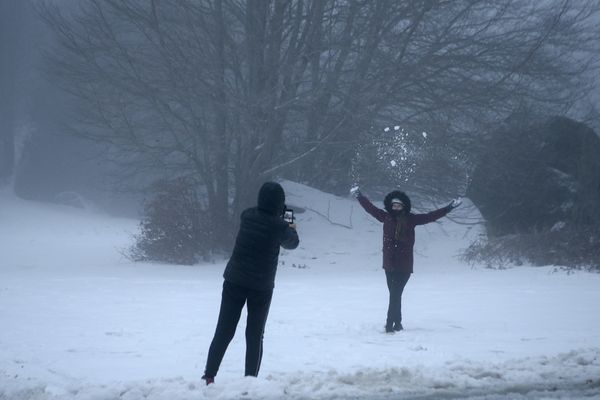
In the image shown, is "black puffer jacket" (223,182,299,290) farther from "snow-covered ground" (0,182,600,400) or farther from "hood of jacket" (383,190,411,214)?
"hood of jacket" (383,190,411,214)

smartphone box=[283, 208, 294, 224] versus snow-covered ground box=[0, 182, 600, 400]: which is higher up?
smartphone box=[283, 208, 294, 224]

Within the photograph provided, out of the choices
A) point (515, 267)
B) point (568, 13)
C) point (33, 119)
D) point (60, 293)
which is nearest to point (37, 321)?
point (60, 293)

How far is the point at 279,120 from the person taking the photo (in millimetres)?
19844

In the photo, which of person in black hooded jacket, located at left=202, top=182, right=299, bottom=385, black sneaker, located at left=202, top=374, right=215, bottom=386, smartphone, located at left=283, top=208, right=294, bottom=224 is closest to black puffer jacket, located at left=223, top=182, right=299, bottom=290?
person in black hooded jacket, located at left=202, top=182, right=299, bottom=385

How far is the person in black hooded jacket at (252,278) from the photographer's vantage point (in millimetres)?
6242

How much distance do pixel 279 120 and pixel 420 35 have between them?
15.8 ft

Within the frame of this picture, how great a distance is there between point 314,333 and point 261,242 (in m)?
3.37

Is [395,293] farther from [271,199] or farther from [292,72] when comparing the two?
[292,72]

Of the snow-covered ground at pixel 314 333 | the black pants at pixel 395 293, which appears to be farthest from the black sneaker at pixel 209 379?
the black pants at pixel 395 293

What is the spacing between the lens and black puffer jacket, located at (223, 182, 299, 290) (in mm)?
6230

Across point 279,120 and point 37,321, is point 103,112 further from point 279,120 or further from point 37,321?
point 37,321

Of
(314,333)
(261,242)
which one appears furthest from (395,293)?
(261,242)

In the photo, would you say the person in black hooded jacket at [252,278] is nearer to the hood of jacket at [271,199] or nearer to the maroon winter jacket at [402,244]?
the hood of jacket at [271,199]

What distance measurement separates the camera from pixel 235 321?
20.8ft
